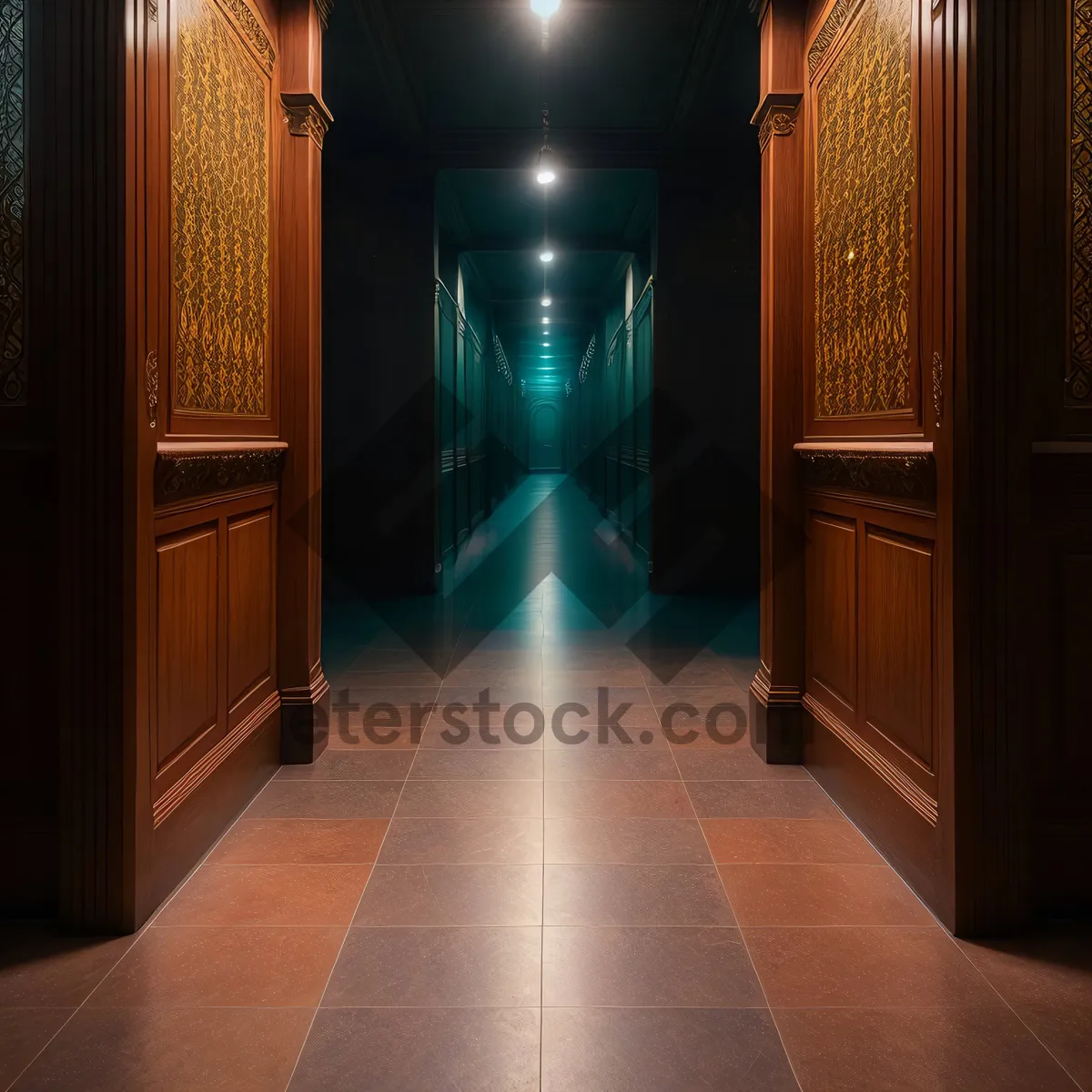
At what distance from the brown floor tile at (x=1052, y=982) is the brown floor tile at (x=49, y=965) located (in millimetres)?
2017

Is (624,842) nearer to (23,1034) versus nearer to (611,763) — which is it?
(611,763)

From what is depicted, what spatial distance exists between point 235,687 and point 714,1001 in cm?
191

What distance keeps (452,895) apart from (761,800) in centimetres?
125

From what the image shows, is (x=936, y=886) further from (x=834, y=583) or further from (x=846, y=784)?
(x=834, y=583)

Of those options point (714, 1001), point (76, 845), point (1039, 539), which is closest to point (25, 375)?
point (76, 845)

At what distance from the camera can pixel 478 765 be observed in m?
3.71

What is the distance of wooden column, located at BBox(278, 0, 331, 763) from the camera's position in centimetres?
369

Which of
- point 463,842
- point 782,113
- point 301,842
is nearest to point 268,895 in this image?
point 301,842

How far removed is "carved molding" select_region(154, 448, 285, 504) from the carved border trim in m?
1.40

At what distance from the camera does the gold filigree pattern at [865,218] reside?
2727 millimetres

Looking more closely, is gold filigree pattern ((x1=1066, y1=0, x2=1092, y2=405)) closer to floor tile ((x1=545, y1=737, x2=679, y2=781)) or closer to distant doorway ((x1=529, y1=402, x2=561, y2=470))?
floor tile ((x1=545, y1=737, x2=679, y2=781))

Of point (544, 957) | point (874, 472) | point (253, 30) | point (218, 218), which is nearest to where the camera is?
Answer: point (544, 957)

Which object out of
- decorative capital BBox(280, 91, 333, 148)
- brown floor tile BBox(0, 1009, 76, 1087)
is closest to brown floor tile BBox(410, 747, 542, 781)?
brown floor tile BBox(0, 1009, 76, 1087)

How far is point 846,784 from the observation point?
3.23 meters
